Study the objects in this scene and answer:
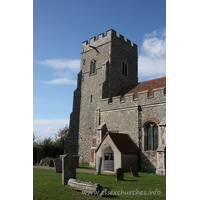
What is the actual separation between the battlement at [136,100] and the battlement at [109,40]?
7541mm

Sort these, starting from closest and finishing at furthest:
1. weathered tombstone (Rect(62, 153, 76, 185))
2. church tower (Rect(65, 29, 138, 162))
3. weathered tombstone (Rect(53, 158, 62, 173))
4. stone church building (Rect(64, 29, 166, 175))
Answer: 1. weathered tombstone (Rect(62, 153, 76, 185))
2. weathered tombstone (Rect(53, 158, 62, 173))
3. stone church building (Rect(64, 29, 166, 175))
4. church tower (Rect(65, 29, 138, 162))

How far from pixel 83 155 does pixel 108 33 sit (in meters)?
13.9

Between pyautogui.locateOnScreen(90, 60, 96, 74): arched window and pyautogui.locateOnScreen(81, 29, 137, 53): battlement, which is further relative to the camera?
pyautogui.locateOnScreen(90, 60, 96, 74): arched window

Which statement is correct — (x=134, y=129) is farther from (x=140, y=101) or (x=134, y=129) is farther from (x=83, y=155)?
(x=83, y=155)

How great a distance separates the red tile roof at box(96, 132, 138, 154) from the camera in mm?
13475

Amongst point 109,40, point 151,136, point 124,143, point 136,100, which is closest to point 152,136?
point 151,136

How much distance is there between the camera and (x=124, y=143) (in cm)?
1423

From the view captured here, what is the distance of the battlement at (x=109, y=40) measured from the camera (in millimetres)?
21006

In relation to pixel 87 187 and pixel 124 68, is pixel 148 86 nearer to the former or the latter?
pixel 124 68

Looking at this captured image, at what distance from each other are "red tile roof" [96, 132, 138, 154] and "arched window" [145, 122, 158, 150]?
111 cm

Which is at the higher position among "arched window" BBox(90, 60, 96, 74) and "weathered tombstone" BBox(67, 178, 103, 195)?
"arched window" BBox(90, 60, 96, 74)

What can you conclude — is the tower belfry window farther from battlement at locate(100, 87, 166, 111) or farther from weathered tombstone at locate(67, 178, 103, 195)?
weathered tombstone at locate(67, 178, 103, 195)

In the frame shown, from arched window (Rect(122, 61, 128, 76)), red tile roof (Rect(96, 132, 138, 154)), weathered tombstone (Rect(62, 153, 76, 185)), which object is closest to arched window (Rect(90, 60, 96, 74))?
arched window (Rect(122, 61, 128, 76))

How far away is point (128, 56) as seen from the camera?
74.2 feet
